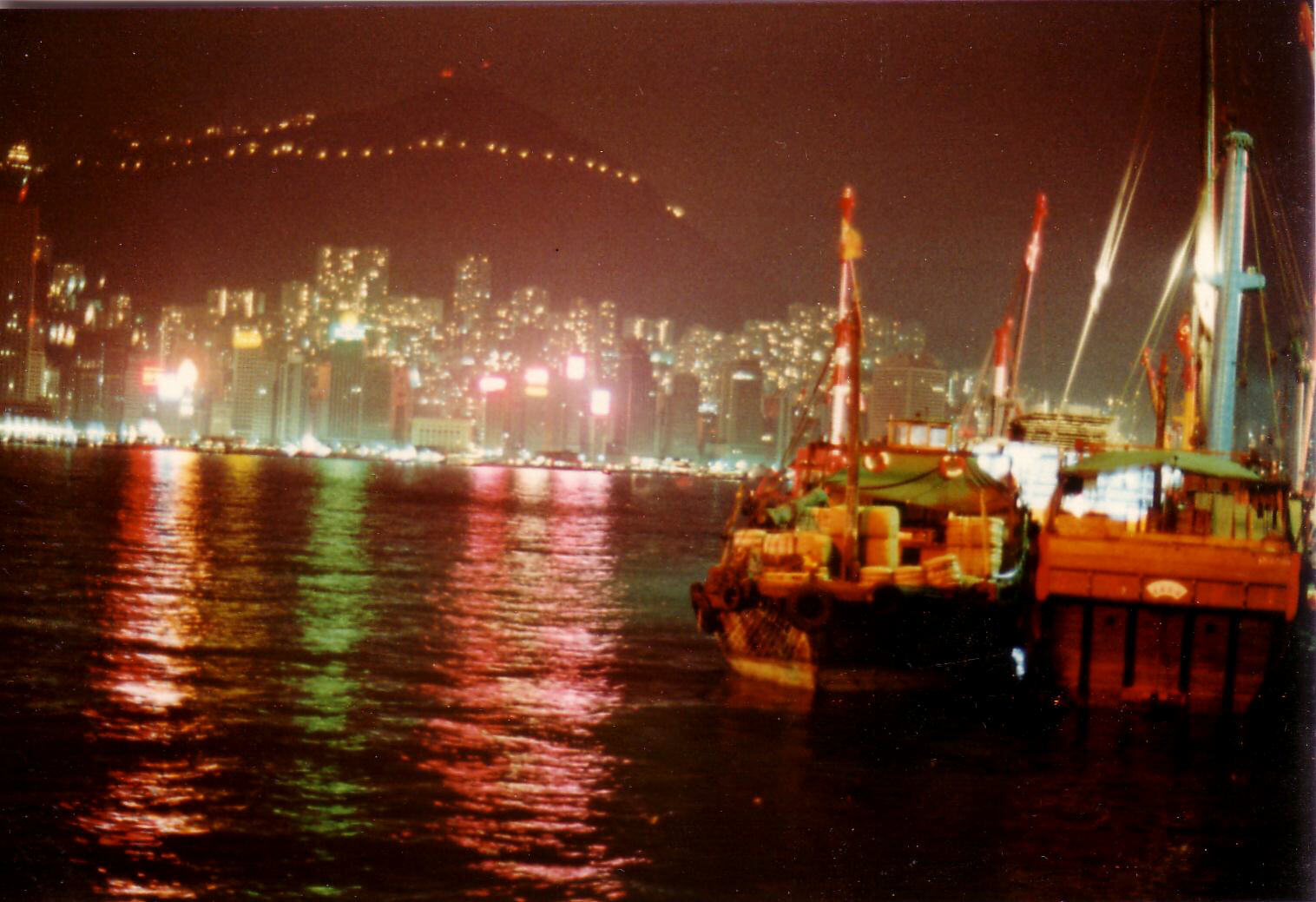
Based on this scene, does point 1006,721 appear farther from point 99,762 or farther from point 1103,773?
point 99,762

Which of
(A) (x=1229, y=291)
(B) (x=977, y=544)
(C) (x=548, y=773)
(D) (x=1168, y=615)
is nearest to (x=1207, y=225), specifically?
(A) (x=1229, y=291)

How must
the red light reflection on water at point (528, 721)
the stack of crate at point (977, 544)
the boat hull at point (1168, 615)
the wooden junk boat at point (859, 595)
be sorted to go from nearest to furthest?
the red light reflection on water at point (528, 721), the boat hull at point (1168, 615), the wooden junk boat at point (859, 595), the stack of crate at point (977, 544)

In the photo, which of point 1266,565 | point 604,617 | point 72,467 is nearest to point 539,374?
point 72,467

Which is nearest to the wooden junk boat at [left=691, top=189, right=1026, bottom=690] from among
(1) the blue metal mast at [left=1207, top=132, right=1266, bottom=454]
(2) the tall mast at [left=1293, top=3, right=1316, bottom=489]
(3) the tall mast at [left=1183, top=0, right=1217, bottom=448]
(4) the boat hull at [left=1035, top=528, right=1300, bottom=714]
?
(4) the boat hull at [left=1035, top=528, right=1300, bottom=714]

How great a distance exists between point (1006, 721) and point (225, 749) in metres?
5.94

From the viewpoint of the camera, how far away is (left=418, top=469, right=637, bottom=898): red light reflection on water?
22.9 ft

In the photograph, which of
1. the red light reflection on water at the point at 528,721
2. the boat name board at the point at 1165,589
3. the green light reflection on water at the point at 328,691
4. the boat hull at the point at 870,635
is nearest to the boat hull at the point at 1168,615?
the boat name board at the point at 1165,589

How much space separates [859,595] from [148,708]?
553 cm

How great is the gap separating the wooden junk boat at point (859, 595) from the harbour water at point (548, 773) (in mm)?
353

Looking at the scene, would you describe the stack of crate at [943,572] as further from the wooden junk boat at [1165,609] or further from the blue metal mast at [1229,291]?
the blue metal mast at [1229,291]

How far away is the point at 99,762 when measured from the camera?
27.3ft

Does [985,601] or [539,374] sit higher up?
[539,374]

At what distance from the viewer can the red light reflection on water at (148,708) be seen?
6996 millimetres

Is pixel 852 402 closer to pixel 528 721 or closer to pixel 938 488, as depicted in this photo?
pixel 938 488
